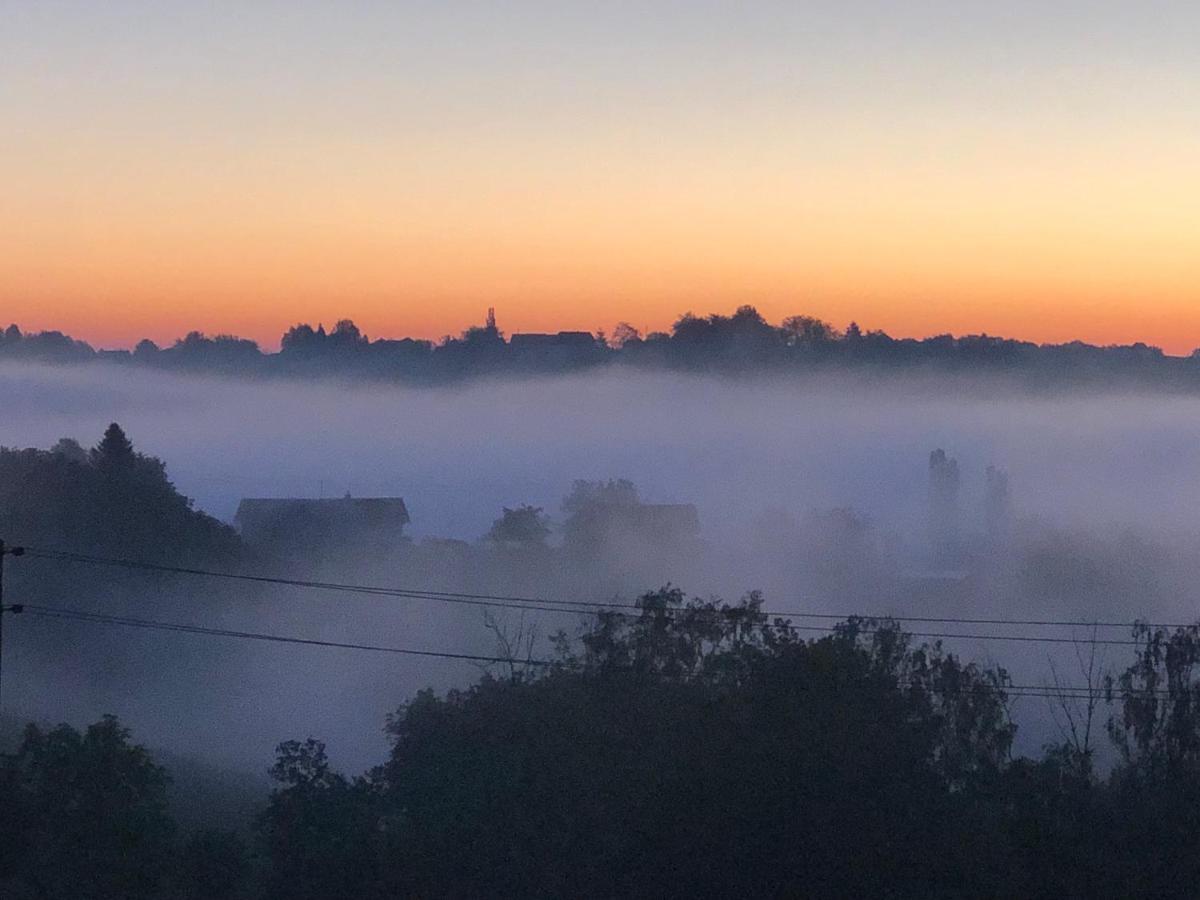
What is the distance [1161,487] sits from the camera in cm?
10719

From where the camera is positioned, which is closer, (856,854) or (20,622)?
(856,854)

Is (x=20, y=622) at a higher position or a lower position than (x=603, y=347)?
lower

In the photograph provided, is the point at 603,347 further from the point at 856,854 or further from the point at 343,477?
the point at 856,854

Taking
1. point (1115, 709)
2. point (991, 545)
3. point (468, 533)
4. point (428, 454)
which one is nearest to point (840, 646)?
point (1115, 709)

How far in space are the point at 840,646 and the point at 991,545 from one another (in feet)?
208

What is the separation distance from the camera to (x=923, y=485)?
112750mm

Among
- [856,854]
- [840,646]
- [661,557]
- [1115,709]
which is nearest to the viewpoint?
[856,854]

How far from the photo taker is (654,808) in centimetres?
1995

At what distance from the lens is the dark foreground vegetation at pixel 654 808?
19.2 m

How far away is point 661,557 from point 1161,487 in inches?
1866

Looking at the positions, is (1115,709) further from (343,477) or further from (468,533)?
(343,477)

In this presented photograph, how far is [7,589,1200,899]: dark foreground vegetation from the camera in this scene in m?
19.2

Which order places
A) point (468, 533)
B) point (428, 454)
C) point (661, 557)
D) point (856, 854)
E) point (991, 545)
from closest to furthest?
point (856, 854) → point (661, 557) → point (991, 545) → point (468, 533) → point (428, 454)

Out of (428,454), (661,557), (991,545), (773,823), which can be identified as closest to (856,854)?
(773,823)
